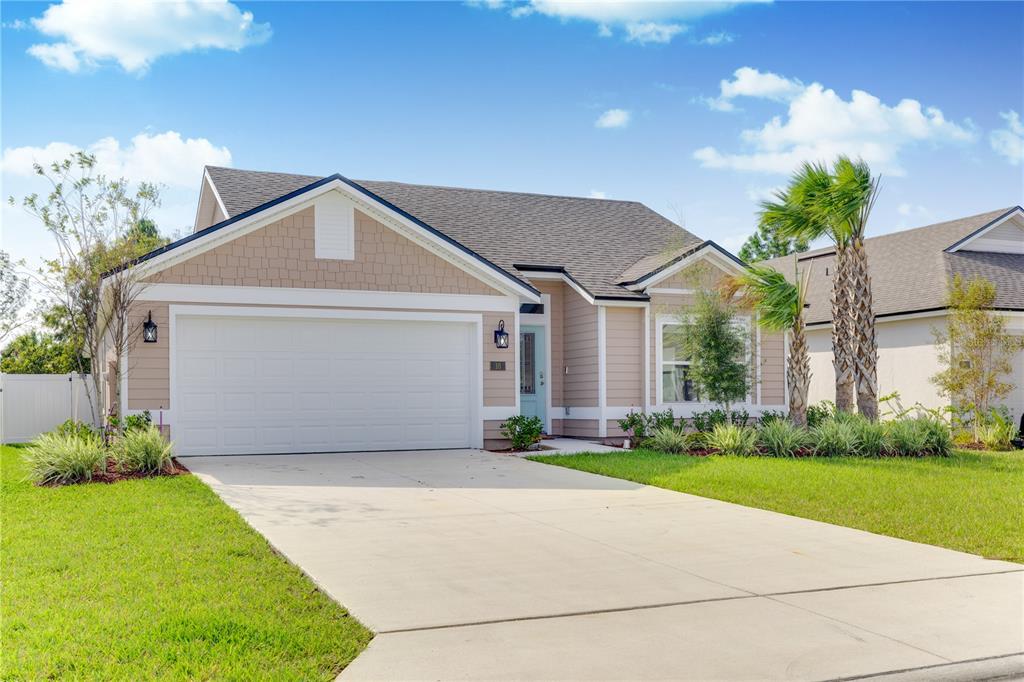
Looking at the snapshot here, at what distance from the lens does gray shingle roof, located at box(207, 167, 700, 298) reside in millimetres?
18969

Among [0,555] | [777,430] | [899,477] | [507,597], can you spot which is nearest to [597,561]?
[507,597]

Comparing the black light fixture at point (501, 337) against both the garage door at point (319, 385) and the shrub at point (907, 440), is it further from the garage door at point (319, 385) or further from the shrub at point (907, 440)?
the shrub at point (907, 440)

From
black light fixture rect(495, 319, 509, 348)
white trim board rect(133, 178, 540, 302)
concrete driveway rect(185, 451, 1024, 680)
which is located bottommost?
concrete driveway rect(185, 451, 1024, 680)

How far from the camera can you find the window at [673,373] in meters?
18.5

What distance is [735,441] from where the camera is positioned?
15.5m

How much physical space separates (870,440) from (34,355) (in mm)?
27443

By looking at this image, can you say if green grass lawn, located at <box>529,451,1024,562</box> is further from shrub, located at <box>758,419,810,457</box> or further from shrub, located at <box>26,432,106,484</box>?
shrub, located at <box>26,432,106,484</box>

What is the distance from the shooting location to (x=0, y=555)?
7.43 m

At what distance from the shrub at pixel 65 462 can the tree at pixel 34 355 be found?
64.6 ft

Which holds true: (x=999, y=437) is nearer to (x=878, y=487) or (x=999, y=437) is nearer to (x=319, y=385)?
(x=878, y=487)

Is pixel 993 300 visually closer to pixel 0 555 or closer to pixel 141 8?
pixel 141 8

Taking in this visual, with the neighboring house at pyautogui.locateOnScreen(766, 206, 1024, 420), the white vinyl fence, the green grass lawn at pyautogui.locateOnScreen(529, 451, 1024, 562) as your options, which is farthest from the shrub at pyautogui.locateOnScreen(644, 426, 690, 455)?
the white vinyl fence

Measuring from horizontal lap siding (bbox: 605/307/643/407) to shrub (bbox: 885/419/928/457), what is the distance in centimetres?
484

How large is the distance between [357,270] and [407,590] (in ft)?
33.2
